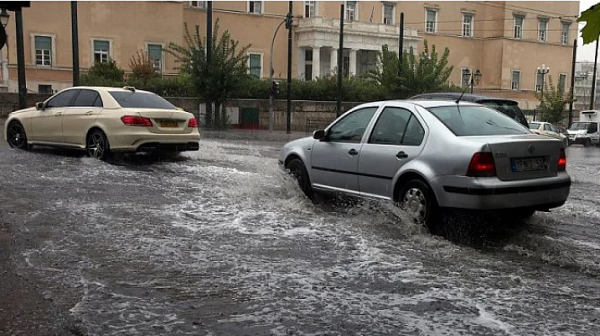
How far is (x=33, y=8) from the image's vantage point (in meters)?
46.9

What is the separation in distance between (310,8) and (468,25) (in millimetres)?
22695

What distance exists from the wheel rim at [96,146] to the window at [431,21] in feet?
207

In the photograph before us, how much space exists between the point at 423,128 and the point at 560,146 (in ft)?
4.93

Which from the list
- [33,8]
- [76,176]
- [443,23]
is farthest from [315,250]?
[443,23]

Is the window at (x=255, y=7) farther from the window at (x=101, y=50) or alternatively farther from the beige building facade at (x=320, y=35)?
the window at (x=101, y=50)

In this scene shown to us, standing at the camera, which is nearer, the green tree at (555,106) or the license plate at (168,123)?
the license plate at (168,123)

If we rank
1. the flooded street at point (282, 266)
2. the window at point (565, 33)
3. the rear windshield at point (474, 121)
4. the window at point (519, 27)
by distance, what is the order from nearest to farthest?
the flooded street at point (282, 266) < the rear windshield at point (474, 121) < the window at point (519, 27) < the window at point (565, 33)

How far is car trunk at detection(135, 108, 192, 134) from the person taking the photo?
1177cm

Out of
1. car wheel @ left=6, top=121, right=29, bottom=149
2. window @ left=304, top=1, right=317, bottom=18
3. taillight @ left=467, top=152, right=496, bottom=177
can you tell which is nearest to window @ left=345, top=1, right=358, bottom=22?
window @ left=304, top=1, right=317, bottom=18

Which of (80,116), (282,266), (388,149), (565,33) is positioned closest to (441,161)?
(388,149)

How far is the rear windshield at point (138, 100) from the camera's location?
1204cm

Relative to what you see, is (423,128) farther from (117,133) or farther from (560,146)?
(117,133)

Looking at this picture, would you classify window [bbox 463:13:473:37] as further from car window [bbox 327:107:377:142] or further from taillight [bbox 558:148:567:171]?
taillight [bbox 558:148:567:171]

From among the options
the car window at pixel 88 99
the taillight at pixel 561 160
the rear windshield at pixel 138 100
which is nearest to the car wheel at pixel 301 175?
the taillight at pixel 561 160
